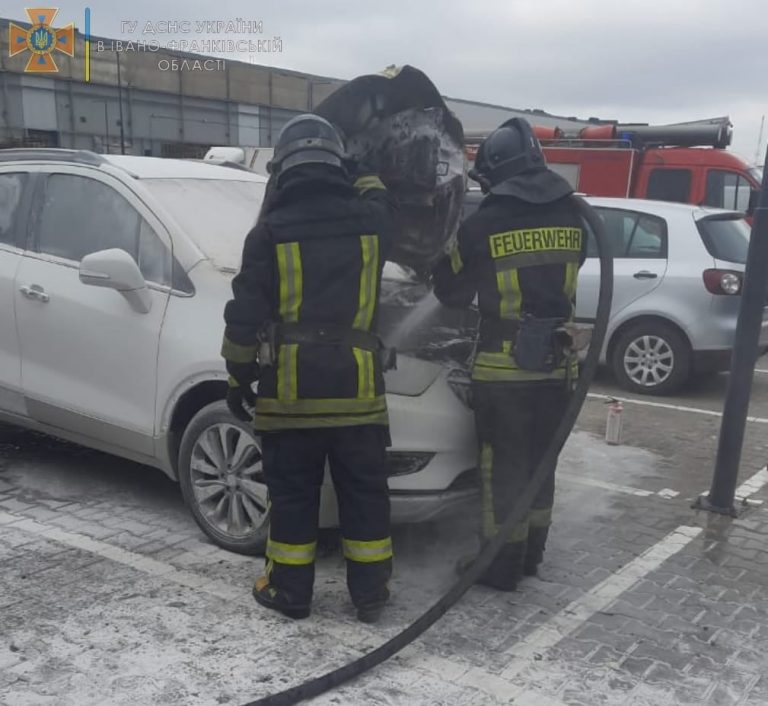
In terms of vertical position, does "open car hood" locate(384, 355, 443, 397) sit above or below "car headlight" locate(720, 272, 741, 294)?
below

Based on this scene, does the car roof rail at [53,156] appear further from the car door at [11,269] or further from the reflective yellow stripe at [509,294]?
the reflective yellow stripe at [509,294]

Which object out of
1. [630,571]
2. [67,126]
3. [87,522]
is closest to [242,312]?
[87,522]

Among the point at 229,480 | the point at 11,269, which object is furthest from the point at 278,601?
the point at 11,269

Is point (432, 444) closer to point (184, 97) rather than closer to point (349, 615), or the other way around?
point (349, 615)

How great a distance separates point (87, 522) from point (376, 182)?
237 cm

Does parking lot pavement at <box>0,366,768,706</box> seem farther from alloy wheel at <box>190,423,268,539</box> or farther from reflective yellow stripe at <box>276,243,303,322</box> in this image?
reflective yellow stripe at <box>276,243,303,322</box>

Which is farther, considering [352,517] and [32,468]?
[32,468]

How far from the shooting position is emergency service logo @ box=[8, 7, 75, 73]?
1195 inches

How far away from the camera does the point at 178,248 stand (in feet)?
13.5

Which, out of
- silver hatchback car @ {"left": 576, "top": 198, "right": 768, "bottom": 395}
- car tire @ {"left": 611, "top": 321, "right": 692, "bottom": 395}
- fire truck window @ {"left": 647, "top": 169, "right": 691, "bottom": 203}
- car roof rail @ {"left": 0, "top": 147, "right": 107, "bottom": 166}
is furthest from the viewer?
fire truck window @ {"left": 647, "top": 169, "right": 691, "bottom": 203}

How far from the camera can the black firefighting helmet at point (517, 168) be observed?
3604 millimetres

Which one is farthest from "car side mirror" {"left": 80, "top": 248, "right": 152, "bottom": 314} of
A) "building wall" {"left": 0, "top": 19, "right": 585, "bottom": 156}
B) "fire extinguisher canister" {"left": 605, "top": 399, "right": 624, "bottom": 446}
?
"building wall" {"left": 0, "top": 19, "right": 585, "bottom": 156}

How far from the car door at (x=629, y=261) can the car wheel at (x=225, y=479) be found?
4.52 meters

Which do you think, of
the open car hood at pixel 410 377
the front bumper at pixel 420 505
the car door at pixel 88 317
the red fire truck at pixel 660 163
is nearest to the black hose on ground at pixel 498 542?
the front bumper at pixel 420 505
